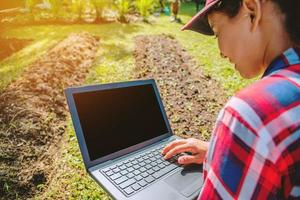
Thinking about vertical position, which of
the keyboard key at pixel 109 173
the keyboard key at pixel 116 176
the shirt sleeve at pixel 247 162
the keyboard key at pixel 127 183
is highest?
the shirt sleeve at pixel 247 162

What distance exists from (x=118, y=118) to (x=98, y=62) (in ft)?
17.1

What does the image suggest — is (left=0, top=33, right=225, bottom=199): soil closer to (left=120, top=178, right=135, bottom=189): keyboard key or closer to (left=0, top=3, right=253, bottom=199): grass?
(left=0, top=3, right=253, bottom=199): grass

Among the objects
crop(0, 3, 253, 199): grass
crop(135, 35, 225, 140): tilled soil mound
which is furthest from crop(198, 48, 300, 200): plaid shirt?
crop(135, 35, 225, 140): tilled soil mound

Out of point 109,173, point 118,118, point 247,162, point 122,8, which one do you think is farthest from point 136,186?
point 122,8

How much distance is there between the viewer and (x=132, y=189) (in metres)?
1.39

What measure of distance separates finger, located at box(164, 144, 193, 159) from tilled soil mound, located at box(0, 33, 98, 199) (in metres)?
1.71

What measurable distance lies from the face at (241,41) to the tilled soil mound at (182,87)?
2.54 metres

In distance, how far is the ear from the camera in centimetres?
97

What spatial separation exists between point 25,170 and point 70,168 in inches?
17.8

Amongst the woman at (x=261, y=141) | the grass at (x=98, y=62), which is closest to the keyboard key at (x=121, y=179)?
the woman at (x=261, y=141)

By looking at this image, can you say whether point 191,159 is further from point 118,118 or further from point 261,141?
point 261,141

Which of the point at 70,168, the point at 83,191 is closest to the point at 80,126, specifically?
the point at 83,191

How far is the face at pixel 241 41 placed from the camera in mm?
1036

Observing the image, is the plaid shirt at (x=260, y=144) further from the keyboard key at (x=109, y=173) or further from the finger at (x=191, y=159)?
the keyboard key at (x=109, y=173)
